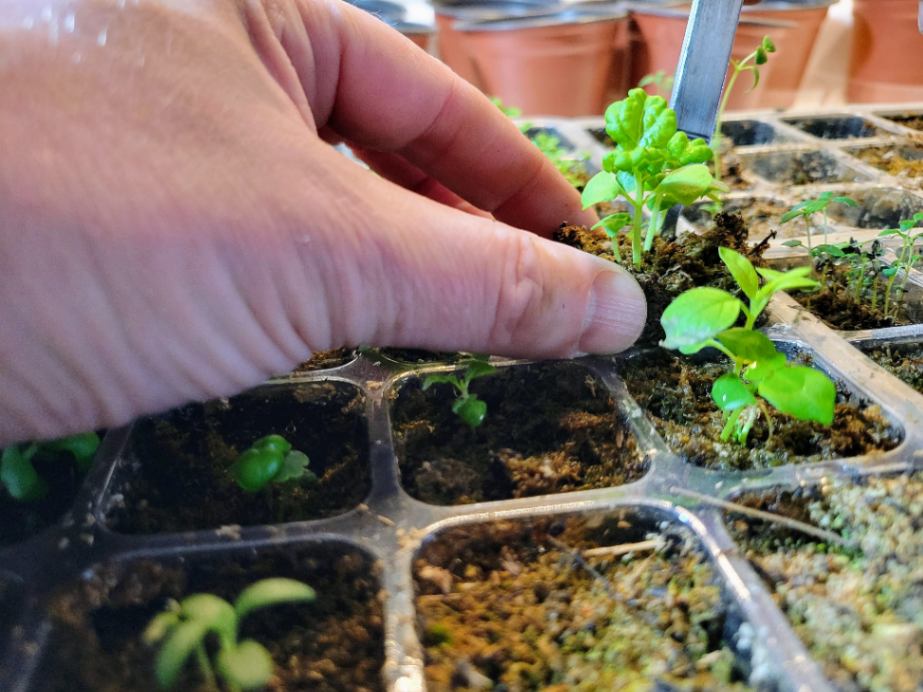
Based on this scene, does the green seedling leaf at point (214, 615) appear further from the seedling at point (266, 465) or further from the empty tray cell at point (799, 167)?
the empty tray cell at point (799, 167)

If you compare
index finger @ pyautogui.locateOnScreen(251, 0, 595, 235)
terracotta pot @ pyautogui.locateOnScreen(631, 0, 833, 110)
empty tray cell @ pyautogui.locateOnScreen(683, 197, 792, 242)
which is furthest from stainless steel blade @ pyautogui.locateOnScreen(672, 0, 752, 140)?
terracotta pot @ pyautogui.locateOnScreen(631, 0, 833, 110)

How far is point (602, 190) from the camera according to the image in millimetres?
821

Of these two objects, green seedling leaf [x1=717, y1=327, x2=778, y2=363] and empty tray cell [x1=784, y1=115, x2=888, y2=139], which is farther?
empty tray cell [x1=784, y1=115, x2=888, y2=139]

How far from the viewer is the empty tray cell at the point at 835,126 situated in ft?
5.70

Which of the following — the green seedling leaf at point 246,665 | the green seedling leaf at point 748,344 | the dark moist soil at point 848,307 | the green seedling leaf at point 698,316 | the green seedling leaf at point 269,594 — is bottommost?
the green seedling leaf at point 246,665

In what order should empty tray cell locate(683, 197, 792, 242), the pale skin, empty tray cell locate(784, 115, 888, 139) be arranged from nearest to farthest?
the pale skin, empty tray cell locate(683, 197, 792, 242), empty tray cell locate(784, 115, 888, 139)

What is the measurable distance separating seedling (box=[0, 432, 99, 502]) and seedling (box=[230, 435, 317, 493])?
0.16m

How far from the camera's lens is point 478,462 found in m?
0.78

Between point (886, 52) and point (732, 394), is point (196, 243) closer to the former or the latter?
point (732, 394)

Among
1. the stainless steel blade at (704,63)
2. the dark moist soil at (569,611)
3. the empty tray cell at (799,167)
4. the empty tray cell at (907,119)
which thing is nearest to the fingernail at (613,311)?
the dark moist soil at (569,611)

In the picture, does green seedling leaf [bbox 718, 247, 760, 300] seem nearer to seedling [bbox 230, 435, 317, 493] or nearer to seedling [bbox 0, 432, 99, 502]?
seedling [bbox 230, 435, 317, 493]

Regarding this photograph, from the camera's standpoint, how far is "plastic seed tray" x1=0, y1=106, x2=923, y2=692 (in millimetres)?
549

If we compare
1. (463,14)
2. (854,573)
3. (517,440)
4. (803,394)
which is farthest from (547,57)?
(854,573)

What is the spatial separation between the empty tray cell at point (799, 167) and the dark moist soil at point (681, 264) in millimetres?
707
